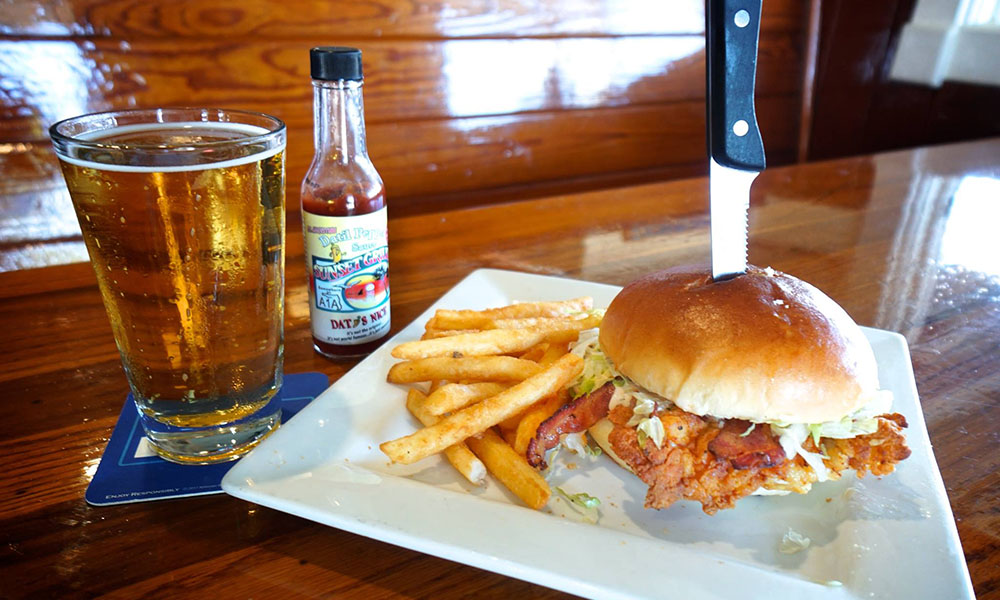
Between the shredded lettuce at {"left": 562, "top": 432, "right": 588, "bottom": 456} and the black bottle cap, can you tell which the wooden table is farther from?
the black bottle cap

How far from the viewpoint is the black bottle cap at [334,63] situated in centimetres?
136

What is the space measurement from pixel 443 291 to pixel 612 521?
98cm

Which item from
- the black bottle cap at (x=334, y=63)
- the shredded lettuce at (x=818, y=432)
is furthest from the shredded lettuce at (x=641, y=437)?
the black bottle cap at (x=334, y=63)

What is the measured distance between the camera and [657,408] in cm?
124

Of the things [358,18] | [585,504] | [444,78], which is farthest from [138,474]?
[444,78]

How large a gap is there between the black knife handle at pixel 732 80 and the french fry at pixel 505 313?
597mm

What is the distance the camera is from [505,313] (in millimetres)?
1651

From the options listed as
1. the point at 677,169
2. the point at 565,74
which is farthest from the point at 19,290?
the point at 677,169

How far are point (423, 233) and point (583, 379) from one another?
48.6 inches

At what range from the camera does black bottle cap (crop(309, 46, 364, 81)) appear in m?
1.36

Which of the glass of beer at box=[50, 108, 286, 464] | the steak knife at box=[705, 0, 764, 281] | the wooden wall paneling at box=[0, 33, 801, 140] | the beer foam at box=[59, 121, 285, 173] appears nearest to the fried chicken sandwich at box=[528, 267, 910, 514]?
the steak knife at box=[705, 0, 764, 281]

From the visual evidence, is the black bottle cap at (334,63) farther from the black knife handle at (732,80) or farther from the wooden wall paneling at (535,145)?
the wooden wall paneling at (535,145)

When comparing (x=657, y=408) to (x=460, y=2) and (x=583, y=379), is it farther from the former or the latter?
(x=460, y=2)

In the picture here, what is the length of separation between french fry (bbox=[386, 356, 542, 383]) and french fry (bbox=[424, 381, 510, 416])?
0.07 feet
